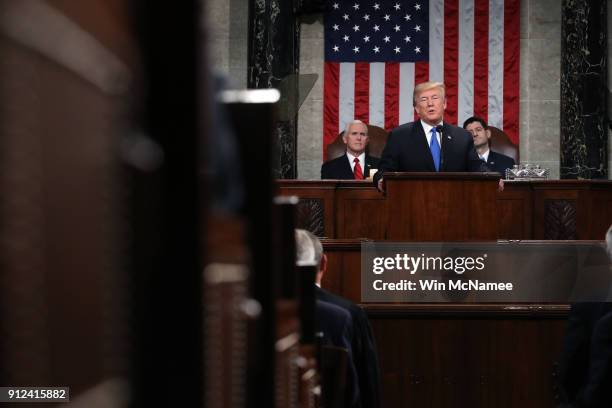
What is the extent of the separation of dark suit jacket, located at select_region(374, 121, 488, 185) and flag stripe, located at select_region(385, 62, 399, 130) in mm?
5165

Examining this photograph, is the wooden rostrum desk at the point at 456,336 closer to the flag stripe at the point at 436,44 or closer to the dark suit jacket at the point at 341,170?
the dark suit jacket at the point at 341,170

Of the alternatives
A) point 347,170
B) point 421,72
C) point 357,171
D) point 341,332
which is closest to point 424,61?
point 421,72

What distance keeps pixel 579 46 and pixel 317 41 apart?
3.57 m

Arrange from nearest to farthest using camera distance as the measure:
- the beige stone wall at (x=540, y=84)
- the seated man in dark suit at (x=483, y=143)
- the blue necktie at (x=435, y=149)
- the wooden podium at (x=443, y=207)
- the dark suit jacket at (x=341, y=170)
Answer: the wooden podium at (x=443, y=207) → the blue necktie at (x=435, y=149) → the dark suit jacket at (x=341, y=170) → the seated man in dark suit at (x=483, y=143) → the beige stone wall at (x=540, y=84)

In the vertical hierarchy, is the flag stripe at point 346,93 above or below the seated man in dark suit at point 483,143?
above

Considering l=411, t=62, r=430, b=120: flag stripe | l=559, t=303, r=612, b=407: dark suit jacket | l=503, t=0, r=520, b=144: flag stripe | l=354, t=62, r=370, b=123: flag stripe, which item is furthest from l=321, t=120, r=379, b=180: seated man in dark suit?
l=559, t=303, r=612, b=407: dark suit jacket

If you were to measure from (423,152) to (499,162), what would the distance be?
414 centimetres

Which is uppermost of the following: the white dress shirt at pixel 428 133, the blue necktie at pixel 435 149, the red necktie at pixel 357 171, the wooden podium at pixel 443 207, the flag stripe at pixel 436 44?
the flag stripe at pixel 436 44

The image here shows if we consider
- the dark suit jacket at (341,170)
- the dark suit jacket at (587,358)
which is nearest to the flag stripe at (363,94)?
the dark suit jacket at (341,170)

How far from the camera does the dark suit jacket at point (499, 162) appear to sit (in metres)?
11.2

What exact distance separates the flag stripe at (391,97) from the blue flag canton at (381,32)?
7.2 inches

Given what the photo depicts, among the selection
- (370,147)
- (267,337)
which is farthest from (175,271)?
(370,147)

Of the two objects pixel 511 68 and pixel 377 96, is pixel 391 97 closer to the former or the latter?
pixel 377 96

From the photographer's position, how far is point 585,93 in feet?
40.5
